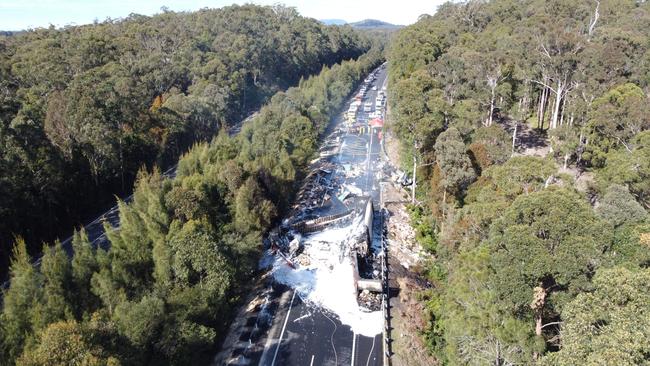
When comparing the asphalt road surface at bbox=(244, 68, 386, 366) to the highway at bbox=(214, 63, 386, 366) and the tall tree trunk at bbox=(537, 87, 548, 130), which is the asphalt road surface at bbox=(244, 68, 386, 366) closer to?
the highway at bbox=(214, 63, 386, 366)

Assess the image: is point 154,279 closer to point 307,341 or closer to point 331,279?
point 307,341

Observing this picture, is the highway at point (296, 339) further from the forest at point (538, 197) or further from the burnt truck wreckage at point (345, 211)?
the forest at point (538, 197)

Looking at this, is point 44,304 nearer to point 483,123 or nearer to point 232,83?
point 483,123

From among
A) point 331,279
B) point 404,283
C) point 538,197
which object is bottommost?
point 331,279

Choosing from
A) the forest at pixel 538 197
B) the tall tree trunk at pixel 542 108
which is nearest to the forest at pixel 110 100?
the forest at pixel 538 197

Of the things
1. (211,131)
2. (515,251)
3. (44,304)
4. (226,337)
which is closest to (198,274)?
(226,337)

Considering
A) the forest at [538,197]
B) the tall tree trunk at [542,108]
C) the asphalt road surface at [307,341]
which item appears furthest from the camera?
the tall tree trunk at [542,108]

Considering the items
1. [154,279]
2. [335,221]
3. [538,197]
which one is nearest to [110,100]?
[335,221]
